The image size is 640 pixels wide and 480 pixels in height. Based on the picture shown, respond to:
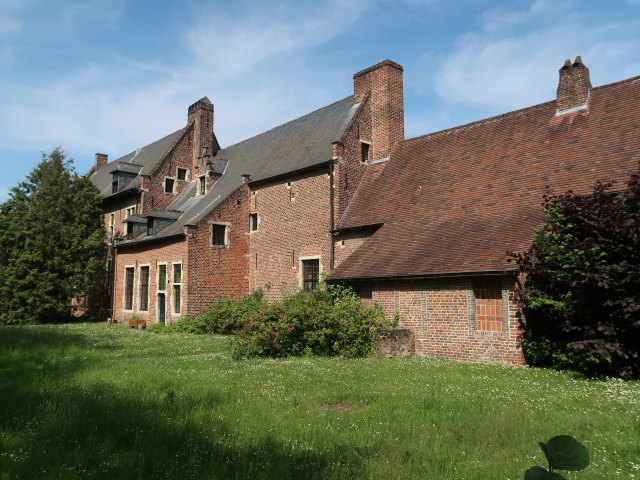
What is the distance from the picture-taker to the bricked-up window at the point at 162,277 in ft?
82.1

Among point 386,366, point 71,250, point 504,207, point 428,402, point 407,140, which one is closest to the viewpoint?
point 428,402

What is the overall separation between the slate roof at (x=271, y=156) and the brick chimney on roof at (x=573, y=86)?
334 inches

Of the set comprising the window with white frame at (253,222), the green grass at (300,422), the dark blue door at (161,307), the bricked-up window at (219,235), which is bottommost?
the green grass at (300,422)

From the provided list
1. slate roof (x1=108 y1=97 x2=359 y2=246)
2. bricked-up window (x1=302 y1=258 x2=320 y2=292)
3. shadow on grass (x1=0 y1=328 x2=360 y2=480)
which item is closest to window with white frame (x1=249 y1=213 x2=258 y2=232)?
slate roof (x1=108 y1=97 x2=359 y2=246)

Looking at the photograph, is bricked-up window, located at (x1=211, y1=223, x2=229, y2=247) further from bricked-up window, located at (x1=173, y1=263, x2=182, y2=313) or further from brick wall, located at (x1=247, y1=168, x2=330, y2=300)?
bricked-up window, located at (x1=173, y1=263, x2=182, y2=313)

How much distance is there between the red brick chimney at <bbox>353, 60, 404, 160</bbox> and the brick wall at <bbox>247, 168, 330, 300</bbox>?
3381mm

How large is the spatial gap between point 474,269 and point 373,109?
39.4ft

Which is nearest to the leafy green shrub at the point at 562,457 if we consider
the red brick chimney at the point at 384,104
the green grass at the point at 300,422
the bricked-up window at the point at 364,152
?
the green grass at the point at 300,422

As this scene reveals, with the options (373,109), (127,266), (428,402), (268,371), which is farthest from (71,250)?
(428,402)

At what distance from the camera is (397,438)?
5430mm

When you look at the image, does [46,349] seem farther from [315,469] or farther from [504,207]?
[504,207]

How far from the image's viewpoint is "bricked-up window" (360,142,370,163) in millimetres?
21436

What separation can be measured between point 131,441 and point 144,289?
77.6 ft

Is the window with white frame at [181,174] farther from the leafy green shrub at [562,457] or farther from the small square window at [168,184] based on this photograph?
the leafy green shrub at [562,457]
